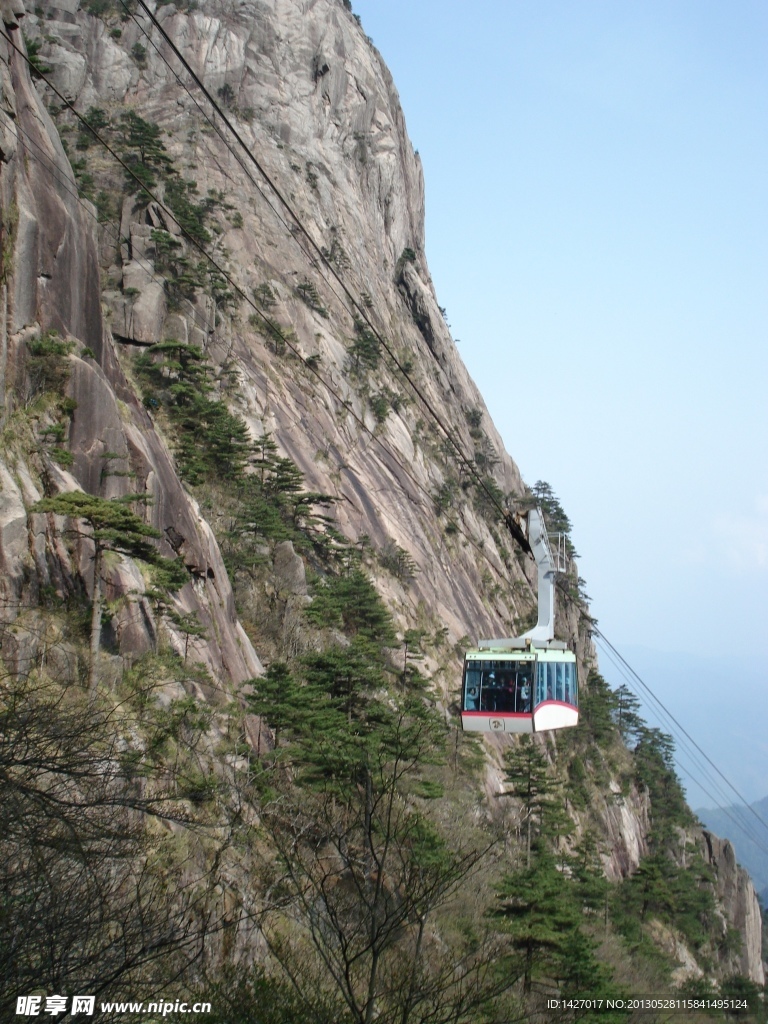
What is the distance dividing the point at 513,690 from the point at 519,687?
138mm

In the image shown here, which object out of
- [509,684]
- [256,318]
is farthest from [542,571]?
[256,318]

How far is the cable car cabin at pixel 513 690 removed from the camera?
16.4 meters

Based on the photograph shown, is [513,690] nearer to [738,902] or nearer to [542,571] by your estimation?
[542,571]

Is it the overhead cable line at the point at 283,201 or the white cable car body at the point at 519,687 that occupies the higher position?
the overhead cable line at the point at 283,201

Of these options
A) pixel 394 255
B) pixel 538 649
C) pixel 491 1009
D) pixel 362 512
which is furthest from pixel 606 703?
pixel 491 1009

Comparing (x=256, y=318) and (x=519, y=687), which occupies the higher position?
(x=256, y=318)

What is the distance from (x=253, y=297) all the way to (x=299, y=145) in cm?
2366

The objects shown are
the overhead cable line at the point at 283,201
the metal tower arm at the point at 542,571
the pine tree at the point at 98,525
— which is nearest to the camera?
the overhead cable line at the point at 283,201

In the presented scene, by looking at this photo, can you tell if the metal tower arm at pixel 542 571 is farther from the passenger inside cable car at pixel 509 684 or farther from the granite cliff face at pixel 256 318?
the granite cliff face at pixel 256 318

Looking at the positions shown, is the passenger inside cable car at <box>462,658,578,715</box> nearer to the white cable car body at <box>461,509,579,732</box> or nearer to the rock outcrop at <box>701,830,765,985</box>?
the white cable car body at <box>461,509,579,732</box>

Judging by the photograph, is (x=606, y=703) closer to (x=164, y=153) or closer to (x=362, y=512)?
(x=362, y=512)

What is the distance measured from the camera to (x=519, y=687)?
54.1 feet

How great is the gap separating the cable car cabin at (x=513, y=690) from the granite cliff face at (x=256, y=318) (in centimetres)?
853

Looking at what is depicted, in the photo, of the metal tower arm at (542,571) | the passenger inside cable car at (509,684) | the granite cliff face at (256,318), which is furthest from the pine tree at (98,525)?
the metal tower arm at (542,571)
